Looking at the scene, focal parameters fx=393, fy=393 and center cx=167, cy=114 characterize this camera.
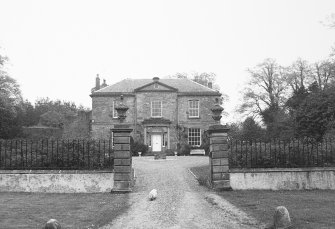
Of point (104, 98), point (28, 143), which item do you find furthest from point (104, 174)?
point (104, 98)

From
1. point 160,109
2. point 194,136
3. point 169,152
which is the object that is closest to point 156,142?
point 169,152

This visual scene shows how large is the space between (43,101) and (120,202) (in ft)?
218

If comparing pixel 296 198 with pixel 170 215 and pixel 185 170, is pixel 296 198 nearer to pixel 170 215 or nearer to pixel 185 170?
pixel 170 215

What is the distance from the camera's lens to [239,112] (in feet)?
163

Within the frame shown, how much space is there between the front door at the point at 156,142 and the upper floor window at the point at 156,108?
2.20 meters

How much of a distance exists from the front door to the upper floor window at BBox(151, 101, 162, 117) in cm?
220

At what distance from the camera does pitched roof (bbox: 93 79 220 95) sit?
3856 centimetres

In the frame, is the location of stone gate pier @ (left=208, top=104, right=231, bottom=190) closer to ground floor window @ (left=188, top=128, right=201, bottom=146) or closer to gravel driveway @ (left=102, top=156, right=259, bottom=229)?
gravel driveway @ (left=102, top=156, right=259, bottom=229)

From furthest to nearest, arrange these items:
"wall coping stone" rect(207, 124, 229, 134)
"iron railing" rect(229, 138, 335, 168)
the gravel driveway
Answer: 1. "iron railing" rect(229, 138, 335, 168)
2. "wall coping stone" rect(207, 124, 229, 134)
3. the gravel driveway

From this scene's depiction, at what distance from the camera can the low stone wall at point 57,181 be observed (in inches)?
505

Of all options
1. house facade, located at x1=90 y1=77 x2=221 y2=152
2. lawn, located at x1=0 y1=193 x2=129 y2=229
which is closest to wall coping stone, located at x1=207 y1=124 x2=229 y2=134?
lawn, located at x1=0 y1=193 x2=129 y2=229

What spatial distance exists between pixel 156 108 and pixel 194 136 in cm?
458

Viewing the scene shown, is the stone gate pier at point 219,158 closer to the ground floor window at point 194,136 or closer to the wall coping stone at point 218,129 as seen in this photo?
the wall coping stone at point 218,129

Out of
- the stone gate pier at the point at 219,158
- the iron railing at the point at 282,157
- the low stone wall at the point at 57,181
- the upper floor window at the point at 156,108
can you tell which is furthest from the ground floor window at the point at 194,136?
the low stone wall at the point at 57,181
